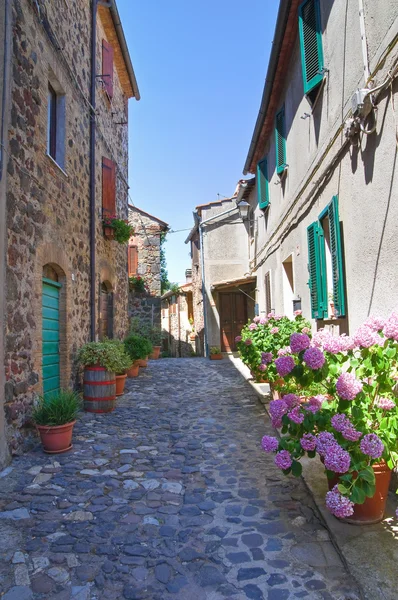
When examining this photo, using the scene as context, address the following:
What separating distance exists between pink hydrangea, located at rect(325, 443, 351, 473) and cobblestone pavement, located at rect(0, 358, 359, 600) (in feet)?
1.78

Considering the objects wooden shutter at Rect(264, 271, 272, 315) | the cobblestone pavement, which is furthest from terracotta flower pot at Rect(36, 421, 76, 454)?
wooden shutter at Rect(264, 271, 272, 315)

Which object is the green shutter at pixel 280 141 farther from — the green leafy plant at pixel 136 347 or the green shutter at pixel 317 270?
the green leafy plant at pixel 136 347

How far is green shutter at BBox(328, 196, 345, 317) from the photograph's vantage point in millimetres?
4484

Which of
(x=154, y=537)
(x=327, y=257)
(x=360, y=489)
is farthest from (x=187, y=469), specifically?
(x=327, y=257)

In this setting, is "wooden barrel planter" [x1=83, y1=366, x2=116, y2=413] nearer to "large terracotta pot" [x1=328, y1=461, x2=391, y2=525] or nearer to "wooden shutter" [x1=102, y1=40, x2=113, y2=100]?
"large terracotta pot" [x1=328, y1=461, x2=391, y2=525]

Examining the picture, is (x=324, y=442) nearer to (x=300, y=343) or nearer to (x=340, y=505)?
(x=340, y=505)

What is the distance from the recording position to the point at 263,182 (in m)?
9.78

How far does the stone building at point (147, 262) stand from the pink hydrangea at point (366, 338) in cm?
1424

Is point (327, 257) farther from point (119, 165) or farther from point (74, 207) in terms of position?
point (119, 165)

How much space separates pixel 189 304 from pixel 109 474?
1624 cm

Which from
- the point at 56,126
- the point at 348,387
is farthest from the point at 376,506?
the point at 56,126

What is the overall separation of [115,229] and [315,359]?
6.68m

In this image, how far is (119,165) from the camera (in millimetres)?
10641

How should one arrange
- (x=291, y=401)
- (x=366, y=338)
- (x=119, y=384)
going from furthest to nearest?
(x=119, y=384) < (x=291, y=401) < (x=366, y=338)
